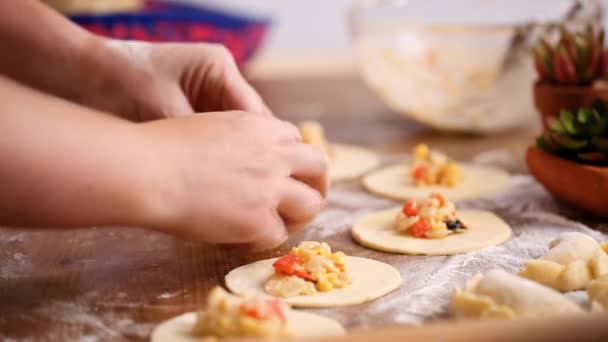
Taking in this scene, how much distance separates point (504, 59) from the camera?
6.82 feet

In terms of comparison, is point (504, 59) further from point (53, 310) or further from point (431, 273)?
point (53, 310)

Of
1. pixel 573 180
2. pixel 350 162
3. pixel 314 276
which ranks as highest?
pixel 573 180

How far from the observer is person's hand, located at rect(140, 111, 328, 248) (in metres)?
0.99

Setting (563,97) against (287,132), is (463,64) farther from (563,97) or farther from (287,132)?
(287,132)

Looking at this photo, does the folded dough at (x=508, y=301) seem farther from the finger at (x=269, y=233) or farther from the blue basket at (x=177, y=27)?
the blue basket at (x=177, y=27)

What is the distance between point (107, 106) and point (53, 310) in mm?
442

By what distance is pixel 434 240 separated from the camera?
1.35 meters

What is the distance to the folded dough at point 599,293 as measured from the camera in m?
1.01

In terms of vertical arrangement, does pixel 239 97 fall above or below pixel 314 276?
above

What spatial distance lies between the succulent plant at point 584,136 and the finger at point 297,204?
526 millimetres

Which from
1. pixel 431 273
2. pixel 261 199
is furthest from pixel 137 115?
pixel 431 273

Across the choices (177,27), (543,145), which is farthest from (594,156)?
(177,27)

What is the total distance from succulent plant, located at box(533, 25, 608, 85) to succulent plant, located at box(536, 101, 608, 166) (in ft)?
0.83

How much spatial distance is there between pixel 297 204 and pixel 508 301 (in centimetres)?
34
